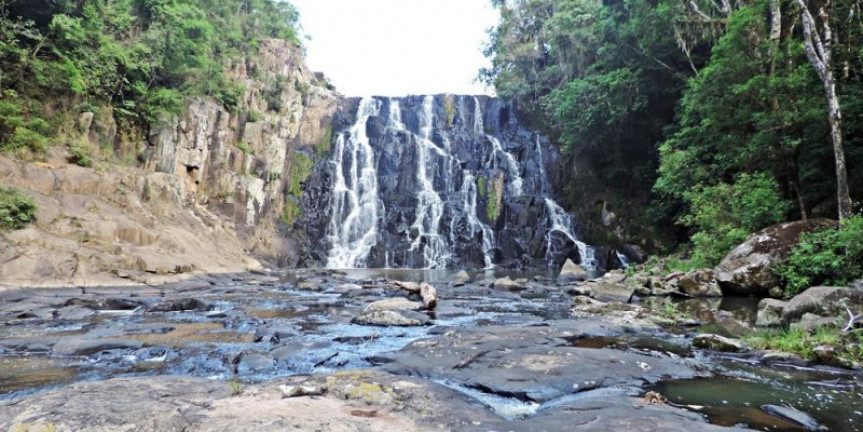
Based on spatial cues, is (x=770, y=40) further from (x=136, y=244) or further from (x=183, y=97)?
(x=183, y=97)

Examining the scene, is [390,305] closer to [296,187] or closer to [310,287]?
[310,287]

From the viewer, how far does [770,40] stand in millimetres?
12758

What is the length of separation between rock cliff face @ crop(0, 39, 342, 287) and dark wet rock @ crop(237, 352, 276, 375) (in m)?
9.63

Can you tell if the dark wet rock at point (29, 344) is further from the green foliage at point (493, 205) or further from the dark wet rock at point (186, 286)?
the green foliage at point (493, 205)

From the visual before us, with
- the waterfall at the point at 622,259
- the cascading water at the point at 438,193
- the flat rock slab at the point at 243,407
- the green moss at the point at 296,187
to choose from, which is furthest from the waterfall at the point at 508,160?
the flat rock slab at the point at 243,407

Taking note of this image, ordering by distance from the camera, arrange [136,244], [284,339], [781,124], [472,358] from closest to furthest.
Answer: [472,358]
[284,339]
[781,124]
[136,244]

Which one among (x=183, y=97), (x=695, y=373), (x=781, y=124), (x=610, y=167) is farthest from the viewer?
(x=610, y=167)

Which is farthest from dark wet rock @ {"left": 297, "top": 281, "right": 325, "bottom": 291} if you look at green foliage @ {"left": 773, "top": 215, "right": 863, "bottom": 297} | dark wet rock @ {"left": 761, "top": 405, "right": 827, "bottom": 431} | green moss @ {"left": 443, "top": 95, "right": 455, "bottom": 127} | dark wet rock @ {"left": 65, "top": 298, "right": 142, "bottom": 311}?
green moss @ {"left": 443, "top": 95, "right": 455, "bottom": 127}

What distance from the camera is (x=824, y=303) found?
22.4 ft

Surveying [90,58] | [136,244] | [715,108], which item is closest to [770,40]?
[715,108]

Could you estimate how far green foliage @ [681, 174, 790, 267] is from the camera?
41.7 feet

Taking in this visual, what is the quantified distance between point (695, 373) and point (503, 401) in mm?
2153

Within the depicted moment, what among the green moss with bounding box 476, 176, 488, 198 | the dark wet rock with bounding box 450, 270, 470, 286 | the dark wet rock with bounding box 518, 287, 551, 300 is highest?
the green moss with bounding box 476, 176, 488, 198

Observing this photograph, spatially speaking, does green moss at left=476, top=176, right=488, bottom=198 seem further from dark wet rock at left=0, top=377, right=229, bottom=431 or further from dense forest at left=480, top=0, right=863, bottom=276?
dark wet rock at left=0, top=377, right=229, bottom=431
